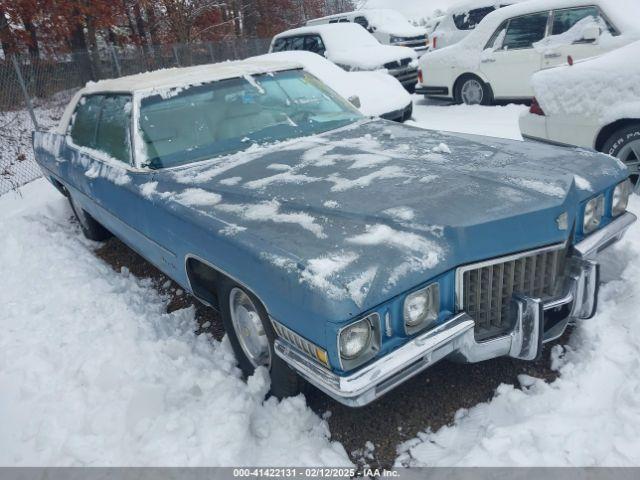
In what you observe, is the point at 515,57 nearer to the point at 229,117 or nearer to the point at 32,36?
A: the point at 229,117

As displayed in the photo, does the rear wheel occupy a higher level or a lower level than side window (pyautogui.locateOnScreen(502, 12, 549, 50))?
lower

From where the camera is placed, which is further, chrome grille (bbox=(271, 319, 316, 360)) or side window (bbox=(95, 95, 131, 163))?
side window (bbox=(95, 95, 131, 163))

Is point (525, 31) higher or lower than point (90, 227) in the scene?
higher

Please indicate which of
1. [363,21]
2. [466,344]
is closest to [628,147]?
[466,344]

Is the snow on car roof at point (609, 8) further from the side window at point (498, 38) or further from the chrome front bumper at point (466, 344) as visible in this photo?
the chrome front bumper at point (466, 344)

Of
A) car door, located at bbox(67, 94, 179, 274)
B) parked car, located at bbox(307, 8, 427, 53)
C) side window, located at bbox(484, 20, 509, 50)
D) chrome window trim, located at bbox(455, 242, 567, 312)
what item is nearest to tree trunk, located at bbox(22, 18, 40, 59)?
parked car, located at bbox(307, 8, 427, 53)

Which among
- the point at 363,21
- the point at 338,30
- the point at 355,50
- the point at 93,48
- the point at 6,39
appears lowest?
the point at 355,50

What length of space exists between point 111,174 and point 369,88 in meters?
4.99

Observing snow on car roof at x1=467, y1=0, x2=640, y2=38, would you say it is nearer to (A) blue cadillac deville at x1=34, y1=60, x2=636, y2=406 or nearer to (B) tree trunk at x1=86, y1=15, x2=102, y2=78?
(A) blue cadillac deville at x1=34, y1=60, x2=636, y2=406

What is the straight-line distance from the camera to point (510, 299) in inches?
93.7

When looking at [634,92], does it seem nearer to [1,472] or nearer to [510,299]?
[510,299]

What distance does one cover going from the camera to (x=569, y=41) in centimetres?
730

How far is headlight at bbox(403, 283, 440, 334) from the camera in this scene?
2166 mm

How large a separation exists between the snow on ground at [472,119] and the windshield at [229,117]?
322 centimetres
